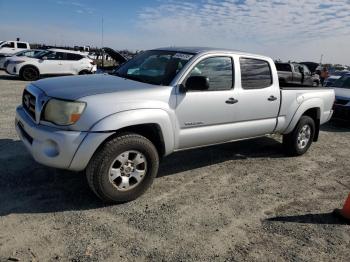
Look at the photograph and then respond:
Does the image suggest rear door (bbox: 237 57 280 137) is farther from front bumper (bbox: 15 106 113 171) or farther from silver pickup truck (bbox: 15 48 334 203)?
front bumper (bbox: 15 106 113 171)

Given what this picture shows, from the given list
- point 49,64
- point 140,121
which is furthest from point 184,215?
point 49,64

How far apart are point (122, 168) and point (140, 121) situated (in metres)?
0.58

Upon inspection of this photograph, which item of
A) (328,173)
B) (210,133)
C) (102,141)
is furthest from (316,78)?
(102,141)

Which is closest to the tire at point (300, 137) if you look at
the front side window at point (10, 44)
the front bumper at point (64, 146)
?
the front bumper at point (64, 146)

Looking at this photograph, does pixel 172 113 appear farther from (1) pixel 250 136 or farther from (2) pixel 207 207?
(1) pixel 250 136

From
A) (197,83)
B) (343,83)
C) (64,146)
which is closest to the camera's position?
(64,146)

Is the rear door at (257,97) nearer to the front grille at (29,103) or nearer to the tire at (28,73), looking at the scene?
the front grille at (29,103)

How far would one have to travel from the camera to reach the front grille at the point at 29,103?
412cm

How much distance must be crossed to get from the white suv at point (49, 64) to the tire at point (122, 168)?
13.8 m

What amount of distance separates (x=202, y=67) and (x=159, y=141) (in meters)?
1.19

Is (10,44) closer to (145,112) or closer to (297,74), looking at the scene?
(297,74)

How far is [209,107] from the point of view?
474 centimetres

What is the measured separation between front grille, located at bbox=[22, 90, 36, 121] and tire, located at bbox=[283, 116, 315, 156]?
14.4 feet

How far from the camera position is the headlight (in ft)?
12.1
